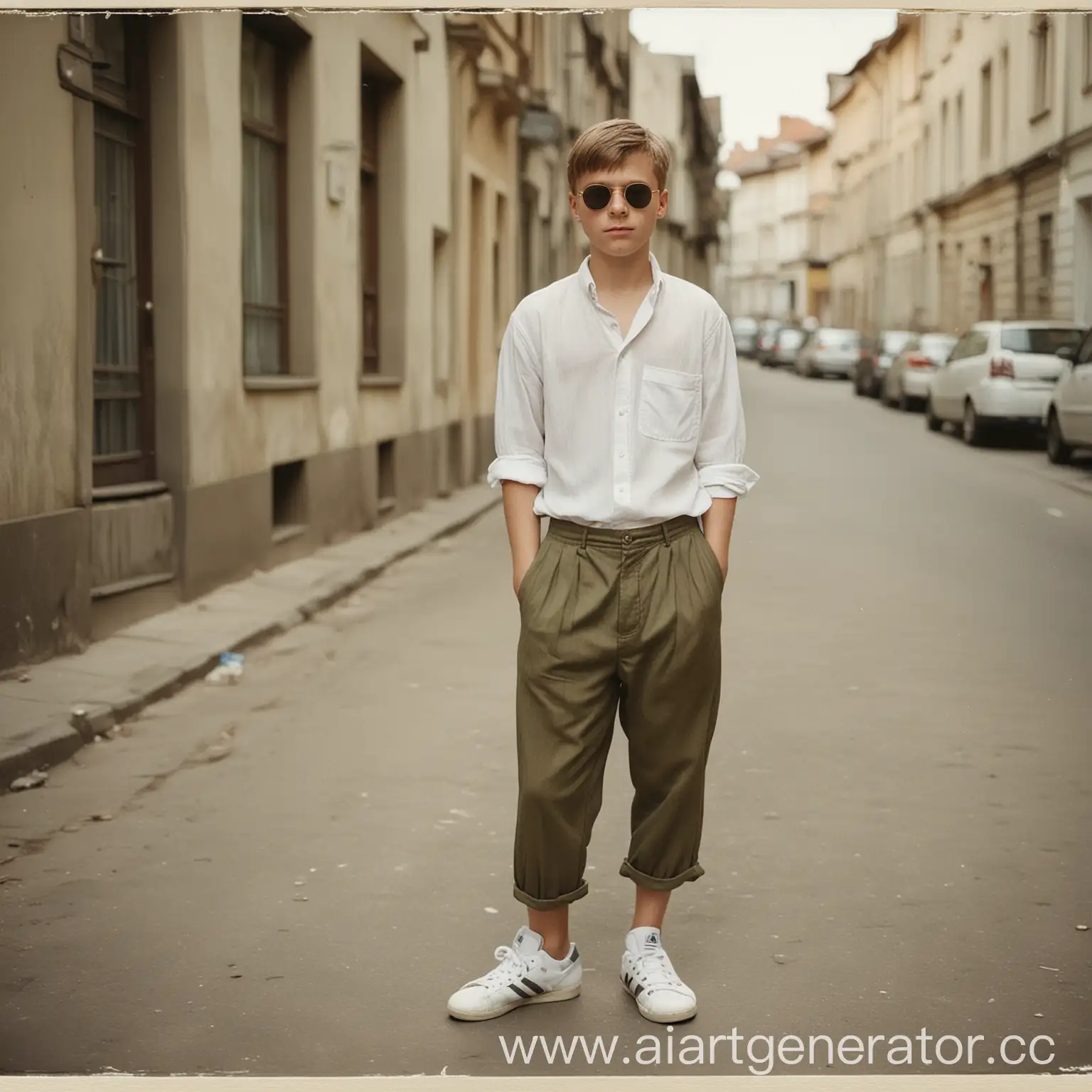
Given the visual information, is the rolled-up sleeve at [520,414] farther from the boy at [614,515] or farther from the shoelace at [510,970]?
the shoelace at [510,970]

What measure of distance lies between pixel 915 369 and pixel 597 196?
27.4m

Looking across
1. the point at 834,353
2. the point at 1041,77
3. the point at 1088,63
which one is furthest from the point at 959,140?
the point at 1088,63

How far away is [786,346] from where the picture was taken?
56969 millimetres

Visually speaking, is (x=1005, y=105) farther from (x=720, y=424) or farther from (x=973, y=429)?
(x=720, y=424)

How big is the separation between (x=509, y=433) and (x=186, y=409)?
20.5 ft

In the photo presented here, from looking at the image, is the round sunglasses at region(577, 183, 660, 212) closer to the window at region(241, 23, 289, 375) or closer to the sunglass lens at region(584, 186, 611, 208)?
the sunglass lens at region(584, 186, 611, 208)

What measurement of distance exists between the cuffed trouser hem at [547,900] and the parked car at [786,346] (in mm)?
52288

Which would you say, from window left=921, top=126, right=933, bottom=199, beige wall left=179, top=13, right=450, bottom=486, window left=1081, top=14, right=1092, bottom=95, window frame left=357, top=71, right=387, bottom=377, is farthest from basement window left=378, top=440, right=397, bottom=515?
window left=921, top=126, right=933, bottom=199

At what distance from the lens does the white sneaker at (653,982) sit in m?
3.74

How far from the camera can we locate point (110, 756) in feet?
21.2

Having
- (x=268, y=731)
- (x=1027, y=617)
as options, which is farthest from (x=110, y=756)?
(x=1027, y=617)

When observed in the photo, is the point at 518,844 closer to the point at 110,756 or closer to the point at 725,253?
the point at 110,756

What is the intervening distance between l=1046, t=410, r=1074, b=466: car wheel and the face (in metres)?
15.4

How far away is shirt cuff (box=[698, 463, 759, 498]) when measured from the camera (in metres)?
3.74
